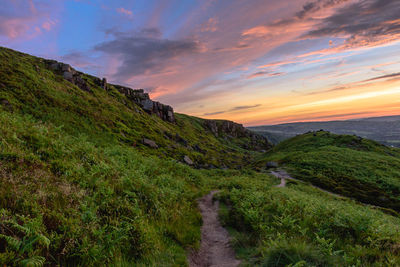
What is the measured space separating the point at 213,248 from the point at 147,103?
96.1m

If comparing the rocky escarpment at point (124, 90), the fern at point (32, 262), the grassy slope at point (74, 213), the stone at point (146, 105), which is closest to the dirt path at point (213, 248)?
the grassy slope at point (74, 213)

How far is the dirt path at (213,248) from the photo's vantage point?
672 cm

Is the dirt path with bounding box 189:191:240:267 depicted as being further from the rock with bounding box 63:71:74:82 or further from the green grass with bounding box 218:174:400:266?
the rock with bounding box 63:71:74:82

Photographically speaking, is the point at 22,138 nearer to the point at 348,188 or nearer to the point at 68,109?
the point at 68,109

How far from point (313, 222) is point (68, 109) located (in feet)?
126

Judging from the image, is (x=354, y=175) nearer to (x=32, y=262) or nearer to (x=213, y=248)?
(x=213, y=248)

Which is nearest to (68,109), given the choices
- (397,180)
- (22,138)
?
(22,138)

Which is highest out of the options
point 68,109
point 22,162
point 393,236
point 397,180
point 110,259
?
point 68,109

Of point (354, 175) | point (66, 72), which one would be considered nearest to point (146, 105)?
point (66, 72)

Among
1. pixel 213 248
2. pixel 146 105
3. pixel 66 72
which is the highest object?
pixel 66 72

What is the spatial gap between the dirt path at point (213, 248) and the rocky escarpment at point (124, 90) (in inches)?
2537

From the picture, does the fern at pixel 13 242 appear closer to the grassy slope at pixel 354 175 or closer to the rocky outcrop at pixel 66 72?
the grassy slope at pixel 354 175

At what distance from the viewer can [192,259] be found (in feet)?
22.3

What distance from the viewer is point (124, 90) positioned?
3880 inches
